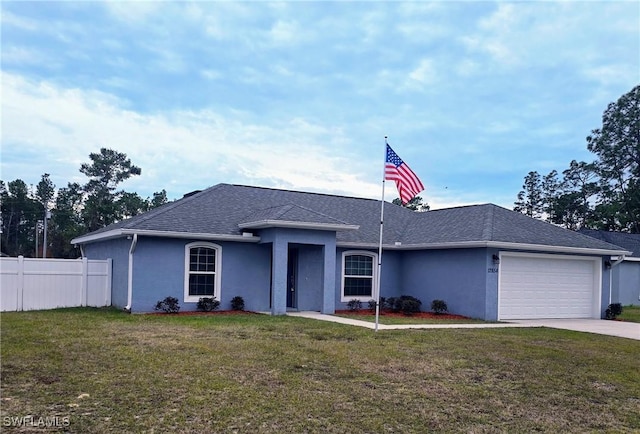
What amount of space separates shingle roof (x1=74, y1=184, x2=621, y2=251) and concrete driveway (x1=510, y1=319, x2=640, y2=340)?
2500mm

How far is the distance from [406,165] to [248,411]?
9.79 m

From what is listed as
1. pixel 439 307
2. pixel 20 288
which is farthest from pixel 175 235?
pixel 439 307

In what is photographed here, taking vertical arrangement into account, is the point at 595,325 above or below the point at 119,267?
below

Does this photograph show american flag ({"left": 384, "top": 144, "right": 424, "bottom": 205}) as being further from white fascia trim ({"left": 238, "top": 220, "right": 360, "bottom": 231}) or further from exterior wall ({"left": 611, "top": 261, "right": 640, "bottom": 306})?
exterior wall ({"left": 611, "top": 261, "right": 640, "bottom": 306})

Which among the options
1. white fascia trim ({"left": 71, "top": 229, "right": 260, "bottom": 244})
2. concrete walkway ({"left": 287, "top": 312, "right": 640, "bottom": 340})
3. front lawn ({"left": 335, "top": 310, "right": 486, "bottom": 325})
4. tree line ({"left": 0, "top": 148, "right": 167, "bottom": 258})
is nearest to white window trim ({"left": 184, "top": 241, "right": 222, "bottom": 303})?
white fascia trim ({"left": 71, "top": 229, "right": 260, "bottom": 244})

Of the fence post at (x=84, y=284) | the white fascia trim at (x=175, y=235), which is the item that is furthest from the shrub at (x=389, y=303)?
the fence post at (x=84, y=284)

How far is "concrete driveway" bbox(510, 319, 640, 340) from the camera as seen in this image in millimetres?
15266

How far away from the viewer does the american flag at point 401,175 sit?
47.7 feet

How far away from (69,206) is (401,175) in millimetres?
46909

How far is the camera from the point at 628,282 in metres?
29.5

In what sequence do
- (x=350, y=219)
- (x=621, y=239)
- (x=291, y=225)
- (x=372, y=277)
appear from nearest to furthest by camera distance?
(x=291, y=225) → (x=372, y=277) → (x=350, y=219) → (x=621, y=239)

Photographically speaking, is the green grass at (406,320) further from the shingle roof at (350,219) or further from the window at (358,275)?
the shingle roof at (350,219)

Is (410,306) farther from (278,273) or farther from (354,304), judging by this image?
(278,273)

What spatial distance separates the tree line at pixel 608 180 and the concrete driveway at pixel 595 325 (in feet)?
94.4
